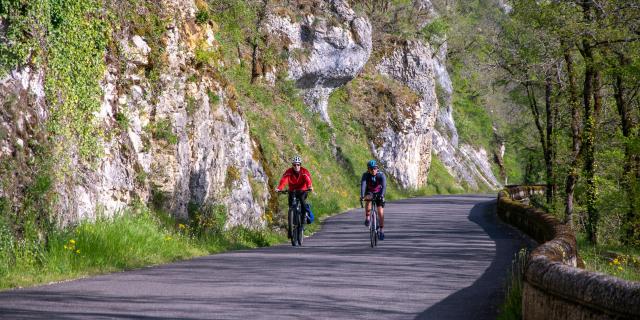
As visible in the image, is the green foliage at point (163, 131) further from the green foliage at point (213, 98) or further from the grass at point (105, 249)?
the green foliage at point (213, 98)

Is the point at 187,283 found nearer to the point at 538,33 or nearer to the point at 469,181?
the point at 538,33

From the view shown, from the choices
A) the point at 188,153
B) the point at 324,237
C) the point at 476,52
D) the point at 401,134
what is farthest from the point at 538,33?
the point at 476,52

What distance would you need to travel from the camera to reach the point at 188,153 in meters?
19.5

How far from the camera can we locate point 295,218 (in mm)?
20016

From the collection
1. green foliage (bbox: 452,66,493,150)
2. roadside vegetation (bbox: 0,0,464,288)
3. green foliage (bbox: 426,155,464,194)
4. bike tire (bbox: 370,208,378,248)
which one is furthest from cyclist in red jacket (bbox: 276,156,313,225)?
green foliage (bbox: 452,66,493,150)

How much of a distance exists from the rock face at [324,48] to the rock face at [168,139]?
21906mm

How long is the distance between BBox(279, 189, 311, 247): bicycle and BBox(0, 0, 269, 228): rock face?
1728 millimetres

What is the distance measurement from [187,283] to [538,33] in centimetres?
2177

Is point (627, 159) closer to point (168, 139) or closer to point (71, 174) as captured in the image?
point (168, 139)

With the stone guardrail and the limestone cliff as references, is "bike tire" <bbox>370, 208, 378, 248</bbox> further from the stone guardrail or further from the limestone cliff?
the stone guardrail

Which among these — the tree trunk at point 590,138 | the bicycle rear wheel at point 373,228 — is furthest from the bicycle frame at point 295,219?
the tree trunk at point 590,138

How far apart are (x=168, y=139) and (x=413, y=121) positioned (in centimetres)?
4159

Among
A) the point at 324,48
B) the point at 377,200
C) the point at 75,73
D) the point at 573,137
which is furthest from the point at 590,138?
the point at 324,48

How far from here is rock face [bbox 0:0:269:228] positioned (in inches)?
602
